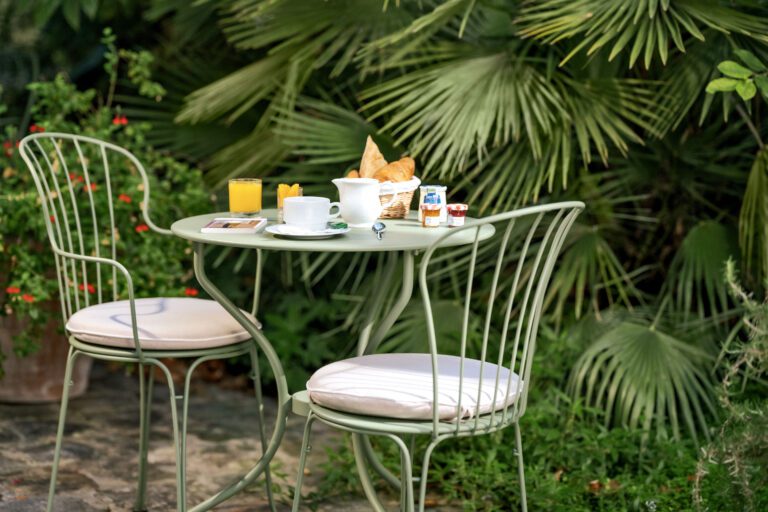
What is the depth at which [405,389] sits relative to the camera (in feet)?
7.52

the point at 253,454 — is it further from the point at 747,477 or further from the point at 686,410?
the point at 747,477

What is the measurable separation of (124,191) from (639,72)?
183 centimetres

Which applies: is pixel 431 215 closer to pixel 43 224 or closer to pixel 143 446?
pixel 143 446

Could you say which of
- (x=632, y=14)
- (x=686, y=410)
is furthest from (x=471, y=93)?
(x=686, y=410)

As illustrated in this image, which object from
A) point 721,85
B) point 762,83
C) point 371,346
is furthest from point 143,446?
point 762,83

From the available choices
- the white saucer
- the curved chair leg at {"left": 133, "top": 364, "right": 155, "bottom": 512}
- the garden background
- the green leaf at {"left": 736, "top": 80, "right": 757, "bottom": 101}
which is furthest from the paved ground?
the green leaf at {"left": 736, "top": 80, "right": 757, "bottom": 101}

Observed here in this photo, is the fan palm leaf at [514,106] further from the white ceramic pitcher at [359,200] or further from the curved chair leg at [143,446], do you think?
the curved chair leg at [143,446]

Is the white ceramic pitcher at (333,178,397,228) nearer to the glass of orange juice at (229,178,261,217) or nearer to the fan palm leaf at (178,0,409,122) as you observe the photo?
the glass of orange juice at (229,178,261,217)

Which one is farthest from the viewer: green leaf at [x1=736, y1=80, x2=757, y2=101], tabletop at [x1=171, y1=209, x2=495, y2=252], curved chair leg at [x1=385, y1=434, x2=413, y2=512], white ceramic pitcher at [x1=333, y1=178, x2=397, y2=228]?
green leaf at [x1=736, y1=80, x2=757, y2=101]

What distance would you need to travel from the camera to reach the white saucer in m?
2.45

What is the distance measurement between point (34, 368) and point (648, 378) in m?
2.21

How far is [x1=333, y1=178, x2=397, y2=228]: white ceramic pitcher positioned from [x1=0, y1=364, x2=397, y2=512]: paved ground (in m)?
0.97

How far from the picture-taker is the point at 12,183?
391 centimetres

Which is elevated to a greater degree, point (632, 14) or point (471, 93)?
point (632, 14)
